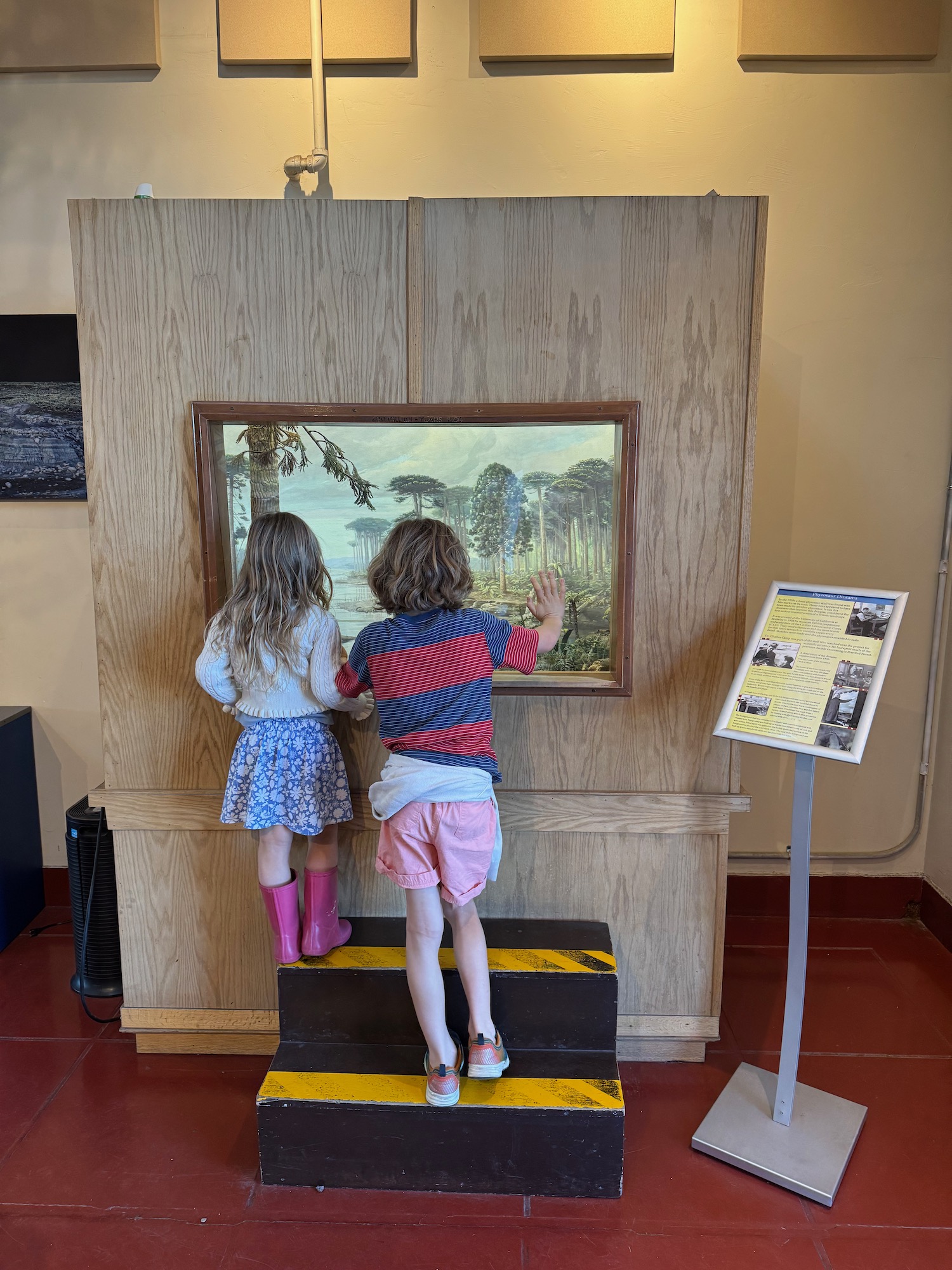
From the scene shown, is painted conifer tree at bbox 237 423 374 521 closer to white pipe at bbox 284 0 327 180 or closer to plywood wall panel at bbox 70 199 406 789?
plywood wall panel at bbox 70 199 406 789

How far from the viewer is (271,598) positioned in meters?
2.21

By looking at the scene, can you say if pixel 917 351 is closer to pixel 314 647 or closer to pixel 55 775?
pixel 314 647

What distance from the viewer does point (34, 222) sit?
3.15 metres

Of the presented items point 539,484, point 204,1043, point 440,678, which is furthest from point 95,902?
point 539,484

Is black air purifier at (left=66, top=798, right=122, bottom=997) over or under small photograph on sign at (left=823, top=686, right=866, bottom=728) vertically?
under

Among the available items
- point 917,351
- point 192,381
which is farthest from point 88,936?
point 917,351

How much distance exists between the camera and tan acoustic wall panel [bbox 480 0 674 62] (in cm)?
288

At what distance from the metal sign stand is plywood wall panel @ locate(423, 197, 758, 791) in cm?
38

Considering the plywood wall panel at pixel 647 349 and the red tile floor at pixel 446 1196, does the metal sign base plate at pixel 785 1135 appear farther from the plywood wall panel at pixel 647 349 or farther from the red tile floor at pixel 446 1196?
the plywood wall panel at pixel 647 349

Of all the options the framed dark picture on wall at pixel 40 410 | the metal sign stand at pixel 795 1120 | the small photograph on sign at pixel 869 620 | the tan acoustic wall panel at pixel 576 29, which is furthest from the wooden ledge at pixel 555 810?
the tan acoustic wall panel at pixel 576 29

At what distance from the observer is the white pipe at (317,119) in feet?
9.48

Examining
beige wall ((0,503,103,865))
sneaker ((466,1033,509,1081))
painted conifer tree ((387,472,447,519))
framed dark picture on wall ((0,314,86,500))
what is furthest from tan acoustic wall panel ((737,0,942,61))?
sneaker ((466,1033,509,1081))

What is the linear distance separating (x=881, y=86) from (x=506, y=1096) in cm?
349

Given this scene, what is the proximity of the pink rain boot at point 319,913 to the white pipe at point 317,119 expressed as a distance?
7.95 feet
